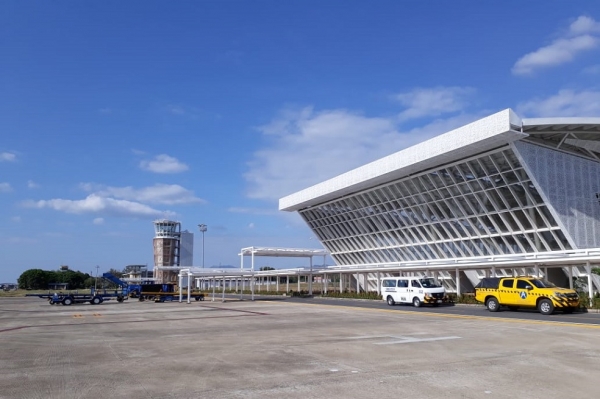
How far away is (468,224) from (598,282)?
10.9 metres

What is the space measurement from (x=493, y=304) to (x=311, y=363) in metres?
19.4

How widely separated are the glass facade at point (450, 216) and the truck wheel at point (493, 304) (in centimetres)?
1186

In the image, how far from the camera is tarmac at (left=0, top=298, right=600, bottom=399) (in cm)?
889

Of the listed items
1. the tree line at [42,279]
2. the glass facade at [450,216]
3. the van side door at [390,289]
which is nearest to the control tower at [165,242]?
the tree line at [42,279]

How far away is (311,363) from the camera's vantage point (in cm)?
1160

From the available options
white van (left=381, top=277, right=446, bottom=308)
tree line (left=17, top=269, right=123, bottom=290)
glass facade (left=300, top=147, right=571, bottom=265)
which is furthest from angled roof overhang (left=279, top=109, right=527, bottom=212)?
tree line (left=17, top=269, right=123, bottom=290)

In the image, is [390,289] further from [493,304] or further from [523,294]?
[523,294]

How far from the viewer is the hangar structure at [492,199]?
35.1m

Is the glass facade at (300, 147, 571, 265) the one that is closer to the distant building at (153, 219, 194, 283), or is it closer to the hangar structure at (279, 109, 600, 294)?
the hangar structure at (279, 109, 600, 294)

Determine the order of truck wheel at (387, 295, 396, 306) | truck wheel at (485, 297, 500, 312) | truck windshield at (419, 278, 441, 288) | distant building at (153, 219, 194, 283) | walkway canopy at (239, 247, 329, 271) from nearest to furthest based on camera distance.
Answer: truck wheel at (485, 297, 500, 312)
truck windshield at (419, 278, 441, 288)
truck wheel at (387, 295, 396, 306)
walkway canopy at (239, 247, 329, 271)
distant building at (153, 219, 194, 283)

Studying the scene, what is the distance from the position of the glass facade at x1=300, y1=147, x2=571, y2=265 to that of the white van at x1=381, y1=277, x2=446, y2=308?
1010 centimetres

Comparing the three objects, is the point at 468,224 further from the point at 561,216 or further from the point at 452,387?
the point at 452,387

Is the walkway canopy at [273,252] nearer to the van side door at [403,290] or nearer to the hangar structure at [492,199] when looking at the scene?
the hangar structure at [492,199]

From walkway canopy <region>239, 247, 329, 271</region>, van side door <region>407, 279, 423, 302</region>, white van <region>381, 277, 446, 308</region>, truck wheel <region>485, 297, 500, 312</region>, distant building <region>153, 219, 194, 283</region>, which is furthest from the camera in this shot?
distant building <region>153, 219, 194, 283</region>
